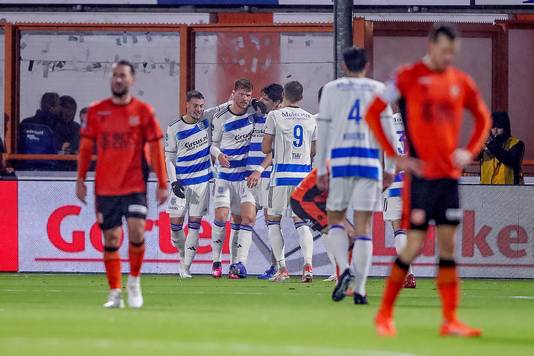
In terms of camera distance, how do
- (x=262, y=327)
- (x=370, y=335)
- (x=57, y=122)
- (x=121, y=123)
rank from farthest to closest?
(x=57, y=122), (x=121, y=123), (x=262, y=327), (x=370, y=335)

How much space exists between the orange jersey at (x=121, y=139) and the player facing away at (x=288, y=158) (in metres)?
5.30

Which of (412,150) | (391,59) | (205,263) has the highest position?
(391,59)

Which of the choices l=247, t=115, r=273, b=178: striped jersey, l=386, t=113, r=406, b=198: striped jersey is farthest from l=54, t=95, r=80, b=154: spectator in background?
l=386, t=113, r=406, b=198: striped jersey

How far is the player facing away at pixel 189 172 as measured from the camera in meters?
19.0

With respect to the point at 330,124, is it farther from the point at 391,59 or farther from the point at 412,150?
the point at 391,59

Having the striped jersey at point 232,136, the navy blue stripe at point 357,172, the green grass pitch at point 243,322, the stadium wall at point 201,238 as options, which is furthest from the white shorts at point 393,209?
the navy blue stripe at point 357,172

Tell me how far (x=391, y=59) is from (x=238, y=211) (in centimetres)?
361

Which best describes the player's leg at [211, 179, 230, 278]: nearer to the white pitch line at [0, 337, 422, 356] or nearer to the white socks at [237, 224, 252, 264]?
the white socks at [237, 224, 252, 264]

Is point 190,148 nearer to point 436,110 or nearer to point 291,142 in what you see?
point 291,142

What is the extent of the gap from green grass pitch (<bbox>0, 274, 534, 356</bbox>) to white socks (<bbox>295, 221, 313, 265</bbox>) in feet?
3.20

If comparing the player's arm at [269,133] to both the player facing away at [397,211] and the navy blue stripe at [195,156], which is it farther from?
the player facing away at [397,211]

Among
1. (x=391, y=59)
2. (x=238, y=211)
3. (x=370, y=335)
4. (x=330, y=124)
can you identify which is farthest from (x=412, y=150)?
(x=391, y=59)

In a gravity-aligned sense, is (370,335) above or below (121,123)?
below

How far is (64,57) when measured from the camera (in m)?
21.3
